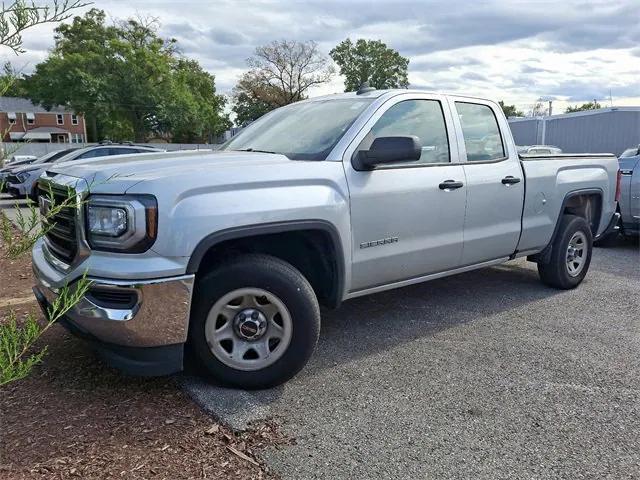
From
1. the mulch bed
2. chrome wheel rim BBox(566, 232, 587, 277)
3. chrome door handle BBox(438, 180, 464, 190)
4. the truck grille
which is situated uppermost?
chrome door handle BBox(438, 180, 464, 190)

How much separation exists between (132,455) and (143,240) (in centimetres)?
108

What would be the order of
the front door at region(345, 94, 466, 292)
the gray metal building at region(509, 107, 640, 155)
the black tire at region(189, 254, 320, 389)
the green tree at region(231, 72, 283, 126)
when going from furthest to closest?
1. the green tree at region(231, 72, 283, 126)
2. the gray metal building at region(509, 107, 640, 155)
3. the front door at region(345, 94, 466, 292)
4. the black tire at region(189, 254, 320, 389)

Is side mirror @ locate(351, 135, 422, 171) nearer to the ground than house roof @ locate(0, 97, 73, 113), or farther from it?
nearer to the ground

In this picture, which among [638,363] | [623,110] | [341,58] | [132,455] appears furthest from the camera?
[341,58]

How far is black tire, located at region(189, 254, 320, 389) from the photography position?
3.10 m

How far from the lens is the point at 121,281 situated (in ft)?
9.18

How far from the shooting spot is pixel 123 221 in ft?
9.22

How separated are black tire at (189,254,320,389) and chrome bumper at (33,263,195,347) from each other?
0.16m

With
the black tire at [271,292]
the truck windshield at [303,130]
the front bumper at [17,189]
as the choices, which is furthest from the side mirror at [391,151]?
the front bumper at [17,189]

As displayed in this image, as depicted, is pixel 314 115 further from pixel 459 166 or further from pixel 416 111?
pixel 459 166

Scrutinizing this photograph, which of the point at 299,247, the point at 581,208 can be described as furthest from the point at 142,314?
the point at 581,208

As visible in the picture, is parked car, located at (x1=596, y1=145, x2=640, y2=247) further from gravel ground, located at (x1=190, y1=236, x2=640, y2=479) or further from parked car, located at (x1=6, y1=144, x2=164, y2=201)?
parked car, located at (x1=6, y1=144, x2=164, y2=201)

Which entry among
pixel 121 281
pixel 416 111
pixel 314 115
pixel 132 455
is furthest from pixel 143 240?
pixel 416 111

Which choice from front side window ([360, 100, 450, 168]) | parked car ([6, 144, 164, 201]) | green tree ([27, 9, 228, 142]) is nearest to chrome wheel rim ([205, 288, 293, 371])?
front side window ([360, 100, 450, 168])
